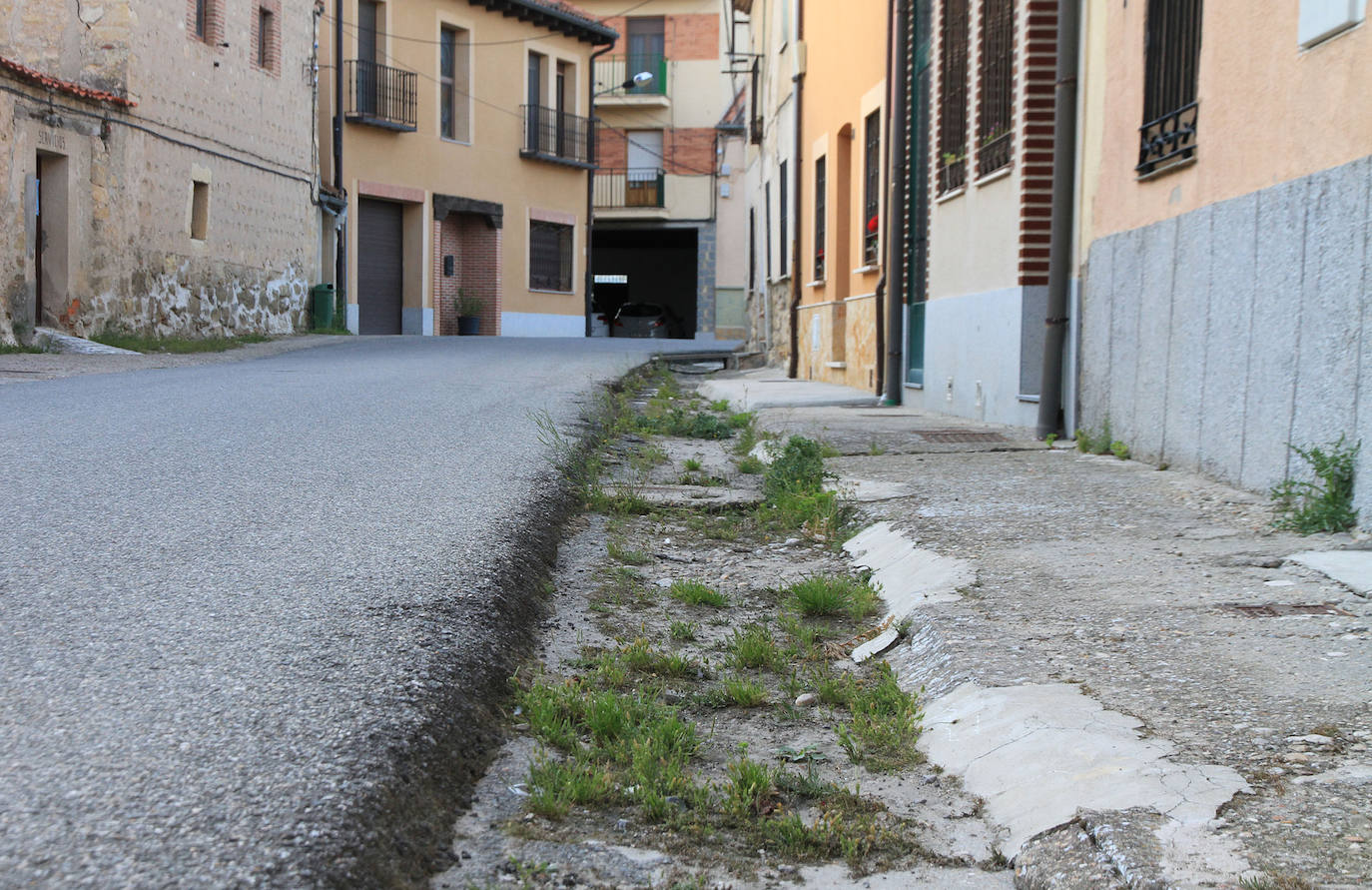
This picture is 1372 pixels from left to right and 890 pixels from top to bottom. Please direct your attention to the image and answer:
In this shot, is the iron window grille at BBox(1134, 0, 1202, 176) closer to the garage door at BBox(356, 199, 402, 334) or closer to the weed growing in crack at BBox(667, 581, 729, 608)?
the weed growing in crack at BBox(667, 581, 729, 608)

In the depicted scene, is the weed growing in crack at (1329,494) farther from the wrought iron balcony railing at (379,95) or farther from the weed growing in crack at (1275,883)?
the wrought iron balcony railing at (379,95)

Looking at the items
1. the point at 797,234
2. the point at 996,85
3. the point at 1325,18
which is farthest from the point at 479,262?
the point at 1325,18

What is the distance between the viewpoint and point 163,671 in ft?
8.07

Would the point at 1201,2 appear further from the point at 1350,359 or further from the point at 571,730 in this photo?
the point at 571,730

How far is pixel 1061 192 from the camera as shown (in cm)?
744

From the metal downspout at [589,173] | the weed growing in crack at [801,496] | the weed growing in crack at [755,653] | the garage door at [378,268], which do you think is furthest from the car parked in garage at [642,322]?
the weed growing in crack at [755,653]

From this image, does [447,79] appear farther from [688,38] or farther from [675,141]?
[688,38]

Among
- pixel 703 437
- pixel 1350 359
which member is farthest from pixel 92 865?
pixel 703 437

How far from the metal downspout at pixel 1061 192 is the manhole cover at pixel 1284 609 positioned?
13.5ft

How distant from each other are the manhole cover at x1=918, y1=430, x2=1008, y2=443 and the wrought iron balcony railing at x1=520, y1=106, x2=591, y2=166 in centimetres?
2384

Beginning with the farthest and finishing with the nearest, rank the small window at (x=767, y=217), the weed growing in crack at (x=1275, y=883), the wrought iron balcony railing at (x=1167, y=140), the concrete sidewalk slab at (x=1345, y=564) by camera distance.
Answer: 1. the small window at (x=767, y=217)
2. the wrought iron balcony railing at (x=1167, y=140)
3. the concrete sidewalk slab at (x=1345, y=564)
4. the weed growing in crack at (x=1275, y=883)

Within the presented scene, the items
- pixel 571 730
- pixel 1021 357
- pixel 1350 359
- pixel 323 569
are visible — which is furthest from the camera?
pixel 1021 357

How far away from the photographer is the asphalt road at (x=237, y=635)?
1781 mm

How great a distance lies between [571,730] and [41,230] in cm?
1505
